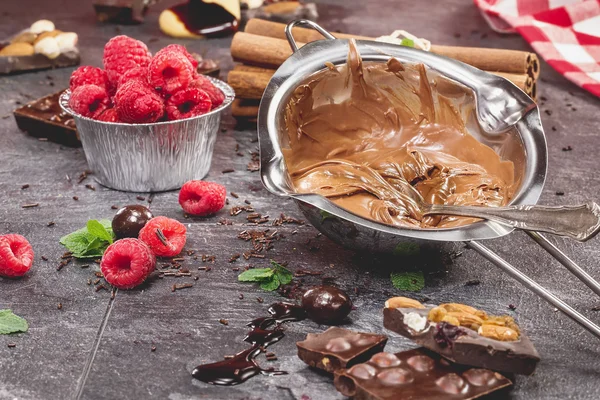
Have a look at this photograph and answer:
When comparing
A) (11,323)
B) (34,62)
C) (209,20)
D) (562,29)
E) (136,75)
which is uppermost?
(136,75)

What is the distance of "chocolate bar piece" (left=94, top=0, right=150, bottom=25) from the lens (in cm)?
425

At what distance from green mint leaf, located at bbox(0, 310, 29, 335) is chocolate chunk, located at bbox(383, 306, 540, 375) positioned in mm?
894

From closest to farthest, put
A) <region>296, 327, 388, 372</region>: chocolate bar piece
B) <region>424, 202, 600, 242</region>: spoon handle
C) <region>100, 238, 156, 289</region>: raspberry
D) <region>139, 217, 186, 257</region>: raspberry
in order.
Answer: <region>296, 327, 388, 372</region>: chocolate bar piece
<region>424, 202, 600, 242</region>: spoon handle
<region>100, 238, 156, 289</region>: raspberry
<region>139, 217, 186, 257</region>: raspberry

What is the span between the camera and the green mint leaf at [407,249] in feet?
5.80

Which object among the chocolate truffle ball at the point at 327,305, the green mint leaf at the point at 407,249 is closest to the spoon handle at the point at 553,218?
the green mint leaf at the point at 407,249

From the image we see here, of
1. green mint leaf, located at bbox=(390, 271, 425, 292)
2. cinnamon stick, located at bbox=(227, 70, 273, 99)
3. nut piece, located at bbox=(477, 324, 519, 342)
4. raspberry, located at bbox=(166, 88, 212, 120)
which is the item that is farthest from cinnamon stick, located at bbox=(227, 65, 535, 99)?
nut piece, located at bbox=(477, 324, 519, 342)

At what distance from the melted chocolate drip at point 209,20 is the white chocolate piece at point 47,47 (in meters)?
0.86

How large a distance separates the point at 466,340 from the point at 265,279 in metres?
0.64

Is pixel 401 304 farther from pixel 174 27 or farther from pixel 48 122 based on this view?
pixel 174 27

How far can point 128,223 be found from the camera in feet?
6.82

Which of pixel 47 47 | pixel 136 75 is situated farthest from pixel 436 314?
pixel 47 47

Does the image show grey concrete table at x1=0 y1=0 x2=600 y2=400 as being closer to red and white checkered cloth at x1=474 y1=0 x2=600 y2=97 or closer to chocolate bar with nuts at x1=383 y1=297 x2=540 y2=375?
chocolate bar with nuts at x1=383 y1=297 x2=540 y2=375

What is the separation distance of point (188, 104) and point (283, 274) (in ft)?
2.26

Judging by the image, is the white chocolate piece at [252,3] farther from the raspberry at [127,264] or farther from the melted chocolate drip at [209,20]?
the raspberry at [127,264]
